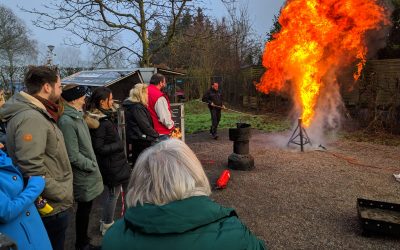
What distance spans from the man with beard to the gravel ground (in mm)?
1773

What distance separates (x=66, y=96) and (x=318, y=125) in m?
9.08

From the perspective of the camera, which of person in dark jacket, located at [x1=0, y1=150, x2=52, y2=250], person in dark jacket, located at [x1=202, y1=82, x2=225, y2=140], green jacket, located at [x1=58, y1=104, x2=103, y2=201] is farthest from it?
person in dark jacket, located at [x1=202, y1=82, x2=225, y2=140]

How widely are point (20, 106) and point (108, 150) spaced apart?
1528 millimetres

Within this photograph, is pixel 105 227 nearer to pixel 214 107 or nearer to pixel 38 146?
pixel 38 146

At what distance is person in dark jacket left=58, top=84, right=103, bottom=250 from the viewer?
136 inches

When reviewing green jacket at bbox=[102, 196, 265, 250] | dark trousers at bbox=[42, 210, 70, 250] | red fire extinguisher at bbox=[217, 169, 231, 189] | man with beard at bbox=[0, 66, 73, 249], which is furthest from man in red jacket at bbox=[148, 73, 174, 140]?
green jacket at bbox=[102, 196, 265, 250]

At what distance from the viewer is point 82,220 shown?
3869 mm

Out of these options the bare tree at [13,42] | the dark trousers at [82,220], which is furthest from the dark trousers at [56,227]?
the bare tree at [13,42]

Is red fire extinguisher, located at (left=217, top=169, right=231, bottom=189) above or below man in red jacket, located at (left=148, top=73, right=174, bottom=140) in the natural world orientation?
below

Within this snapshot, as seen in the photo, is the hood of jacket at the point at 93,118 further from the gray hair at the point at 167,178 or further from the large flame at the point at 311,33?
the large flame at the point at 311,33

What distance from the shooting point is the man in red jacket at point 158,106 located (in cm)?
572

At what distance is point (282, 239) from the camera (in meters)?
4.59

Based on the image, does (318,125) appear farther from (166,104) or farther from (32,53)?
(32,53)

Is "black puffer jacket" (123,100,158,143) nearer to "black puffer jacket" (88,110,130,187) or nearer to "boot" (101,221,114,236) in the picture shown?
"black puffer jacket" (88,110,130,187)
